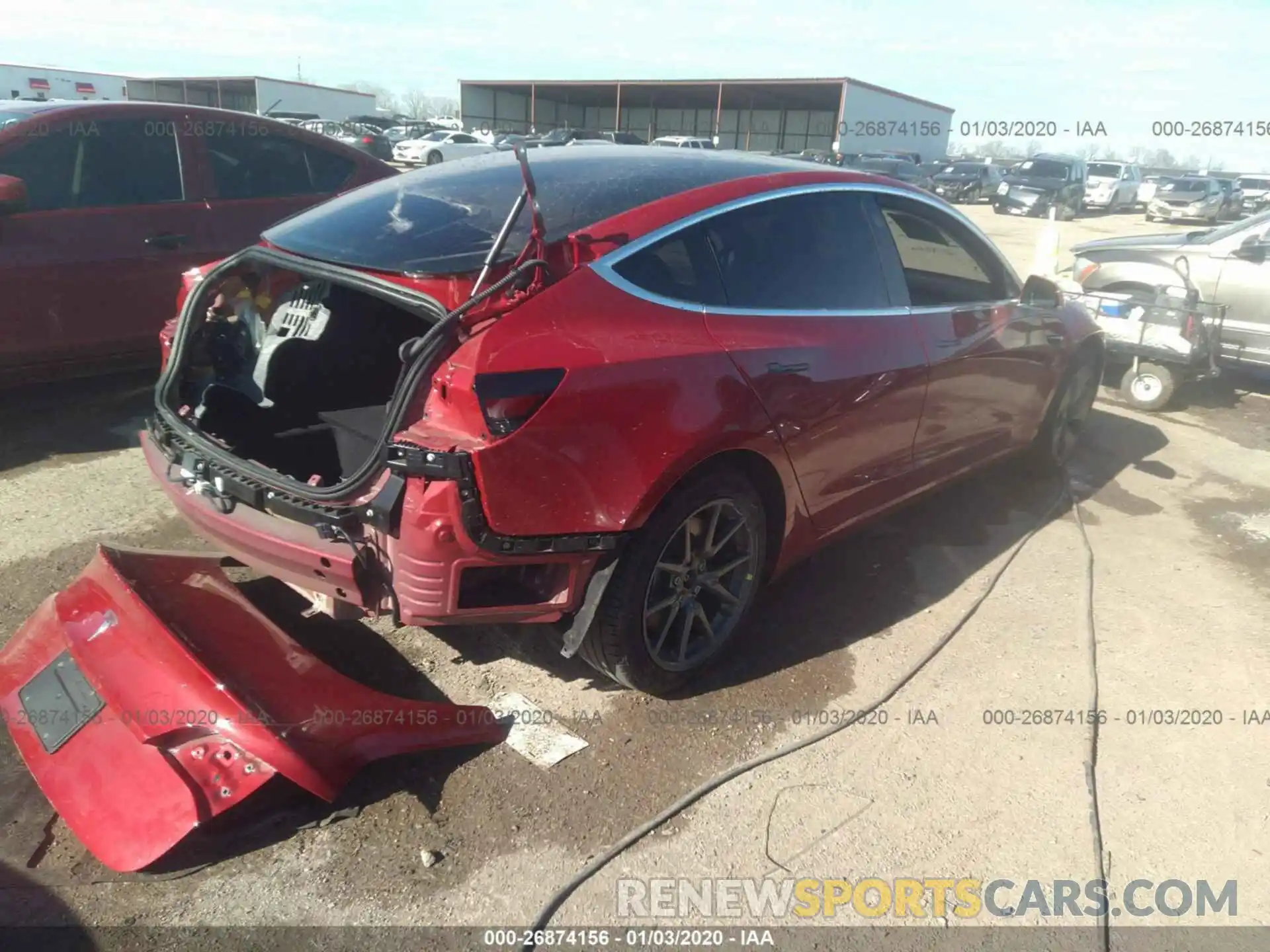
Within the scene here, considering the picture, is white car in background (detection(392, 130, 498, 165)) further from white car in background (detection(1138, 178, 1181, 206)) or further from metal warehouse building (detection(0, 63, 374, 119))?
white car in background (detection(1138, 178, 1181, 206))

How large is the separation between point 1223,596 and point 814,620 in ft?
6.59

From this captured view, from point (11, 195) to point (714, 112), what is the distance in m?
54.5

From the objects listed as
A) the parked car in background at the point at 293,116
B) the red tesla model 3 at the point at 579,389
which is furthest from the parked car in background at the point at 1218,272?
the parked car in background at the point at 293,116

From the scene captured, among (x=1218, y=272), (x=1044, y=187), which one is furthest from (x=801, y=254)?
(x=1044, y=187)

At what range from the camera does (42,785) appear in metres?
2.54

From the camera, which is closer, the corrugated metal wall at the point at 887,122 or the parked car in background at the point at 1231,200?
the parked car in background at the point at 1231,200

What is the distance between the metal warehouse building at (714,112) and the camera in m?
48.3

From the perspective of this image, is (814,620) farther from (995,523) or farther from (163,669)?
(163,669)

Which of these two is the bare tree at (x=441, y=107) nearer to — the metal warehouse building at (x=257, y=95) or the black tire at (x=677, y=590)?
the metal warehouse building at (x=257, y=95)

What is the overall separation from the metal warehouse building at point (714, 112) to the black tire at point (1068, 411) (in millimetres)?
44468

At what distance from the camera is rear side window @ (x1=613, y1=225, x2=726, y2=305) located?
285 cm

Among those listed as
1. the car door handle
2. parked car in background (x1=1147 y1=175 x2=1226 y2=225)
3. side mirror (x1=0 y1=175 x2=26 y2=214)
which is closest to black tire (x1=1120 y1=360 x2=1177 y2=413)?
the car door handle

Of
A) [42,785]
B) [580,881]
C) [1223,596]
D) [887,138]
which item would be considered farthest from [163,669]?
[887,138]

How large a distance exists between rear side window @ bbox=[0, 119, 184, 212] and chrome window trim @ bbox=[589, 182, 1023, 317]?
12.6ft
